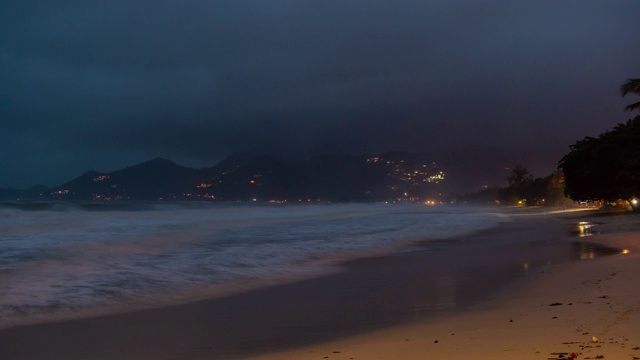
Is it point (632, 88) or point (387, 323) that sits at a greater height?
point (632, 88)

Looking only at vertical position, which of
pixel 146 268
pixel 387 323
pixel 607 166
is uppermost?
pixel 607 166

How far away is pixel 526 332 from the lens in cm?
657

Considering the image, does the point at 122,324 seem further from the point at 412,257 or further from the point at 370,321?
the point at 412,257

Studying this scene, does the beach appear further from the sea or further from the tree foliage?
the tree foliage

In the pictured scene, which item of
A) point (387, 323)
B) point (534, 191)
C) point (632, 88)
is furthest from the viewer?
point (534, 191)

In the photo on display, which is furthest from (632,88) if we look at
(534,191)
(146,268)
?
(534,191)

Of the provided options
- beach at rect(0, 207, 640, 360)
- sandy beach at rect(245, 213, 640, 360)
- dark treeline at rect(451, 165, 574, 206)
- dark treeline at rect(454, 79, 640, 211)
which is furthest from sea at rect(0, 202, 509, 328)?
dark treeline at rect(451, 165, 574, 206)

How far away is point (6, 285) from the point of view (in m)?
12.1

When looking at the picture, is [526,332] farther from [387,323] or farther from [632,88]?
[632,88]

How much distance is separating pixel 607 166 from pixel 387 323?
A: 41.1 meters

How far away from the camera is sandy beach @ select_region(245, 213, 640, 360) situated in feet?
18.5

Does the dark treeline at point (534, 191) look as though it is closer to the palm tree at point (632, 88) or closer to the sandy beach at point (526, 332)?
the palm tree at point (632, 88)

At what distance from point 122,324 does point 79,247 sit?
13.9m

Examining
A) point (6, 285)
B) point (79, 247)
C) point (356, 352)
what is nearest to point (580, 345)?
point (356, 352)
